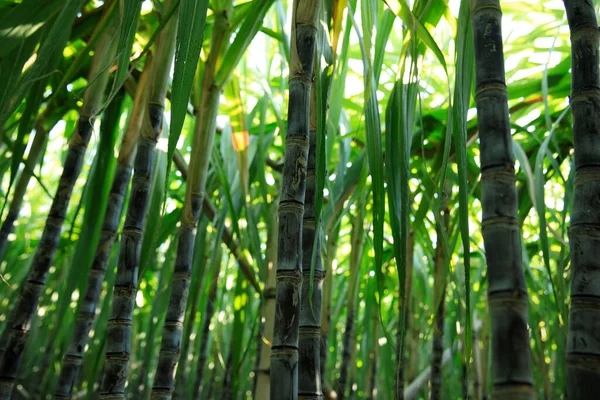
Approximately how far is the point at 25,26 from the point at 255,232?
0.54 m

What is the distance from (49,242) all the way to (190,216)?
0.35m

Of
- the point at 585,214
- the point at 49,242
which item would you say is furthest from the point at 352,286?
the point at 585,214

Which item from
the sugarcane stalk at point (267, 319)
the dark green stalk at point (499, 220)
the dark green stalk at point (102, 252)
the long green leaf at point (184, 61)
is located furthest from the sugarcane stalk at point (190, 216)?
the dark green stalk at point (499, 220)

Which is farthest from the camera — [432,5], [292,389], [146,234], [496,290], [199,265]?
[199,265]

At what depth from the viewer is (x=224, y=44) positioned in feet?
3.86

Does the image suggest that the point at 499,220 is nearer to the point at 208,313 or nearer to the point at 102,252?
the point at 102,252

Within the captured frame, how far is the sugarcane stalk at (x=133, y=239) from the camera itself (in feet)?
3.25

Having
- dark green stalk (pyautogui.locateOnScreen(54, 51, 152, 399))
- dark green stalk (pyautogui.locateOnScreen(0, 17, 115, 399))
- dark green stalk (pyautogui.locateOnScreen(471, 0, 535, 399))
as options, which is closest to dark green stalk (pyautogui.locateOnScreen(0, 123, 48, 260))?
dark green stalk (pyautogui.locateOnScreen(0, 17, 115, 399))

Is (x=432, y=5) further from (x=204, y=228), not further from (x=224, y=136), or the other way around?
(x=204, y=228)

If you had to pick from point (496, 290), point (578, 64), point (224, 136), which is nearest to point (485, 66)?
point (578, 64)

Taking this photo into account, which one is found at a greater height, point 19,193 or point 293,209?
point 19,193

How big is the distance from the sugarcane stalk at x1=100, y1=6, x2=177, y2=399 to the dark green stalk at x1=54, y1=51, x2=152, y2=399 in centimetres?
11

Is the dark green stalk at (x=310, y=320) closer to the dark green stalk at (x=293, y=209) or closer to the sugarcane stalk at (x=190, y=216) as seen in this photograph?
the dark green stalk at (x=293, y=209)

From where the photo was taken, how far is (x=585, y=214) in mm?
562
